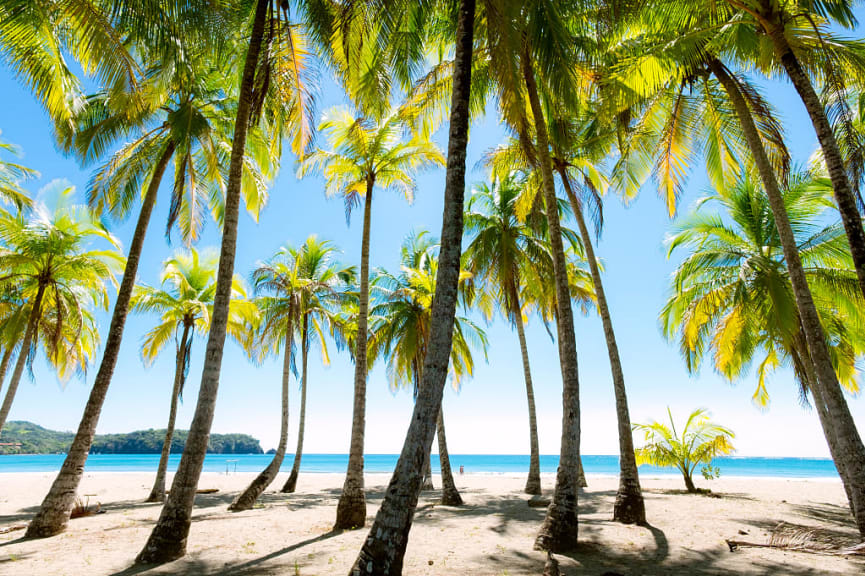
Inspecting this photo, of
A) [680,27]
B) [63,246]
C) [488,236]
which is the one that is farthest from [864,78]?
[63,246]

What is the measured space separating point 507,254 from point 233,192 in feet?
34.7

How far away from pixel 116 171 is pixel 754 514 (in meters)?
17.3

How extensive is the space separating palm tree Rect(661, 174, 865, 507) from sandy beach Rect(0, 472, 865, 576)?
3721 mm

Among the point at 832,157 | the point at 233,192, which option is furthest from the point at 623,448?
the point at 233,192

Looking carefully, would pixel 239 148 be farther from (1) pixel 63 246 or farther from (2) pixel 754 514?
(2) pixel 754 514

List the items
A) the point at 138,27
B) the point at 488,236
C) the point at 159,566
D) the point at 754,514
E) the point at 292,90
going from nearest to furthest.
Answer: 1. the point at 159,566
2. the point at 138,27
3. the point at 292,90
4. the point at 754,514
5. the point at 488,236

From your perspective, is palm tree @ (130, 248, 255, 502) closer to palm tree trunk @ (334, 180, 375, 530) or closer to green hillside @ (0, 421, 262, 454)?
palm tree trunk @ (334, 180, 375, 530)

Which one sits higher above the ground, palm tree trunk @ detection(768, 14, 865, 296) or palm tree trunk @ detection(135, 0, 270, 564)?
palm tree trunk @ detection(768, 14, 865, 296)

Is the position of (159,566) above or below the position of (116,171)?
below

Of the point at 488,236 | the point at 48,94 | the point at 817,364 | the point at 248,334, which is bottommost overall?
the point at 817,364

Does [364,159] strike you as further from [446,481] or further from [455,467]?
[455,467]

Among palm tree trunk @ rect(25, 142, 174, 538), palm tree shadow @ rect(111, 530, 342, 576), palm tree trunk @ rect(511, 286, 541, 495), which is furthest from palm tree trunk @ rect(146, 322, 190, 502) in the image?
palm tree trunk @ rect(511, 286, 541, 495)

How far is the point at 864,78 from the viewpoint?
7.68 meters

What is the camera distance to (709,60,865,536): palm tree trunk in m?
6.42
